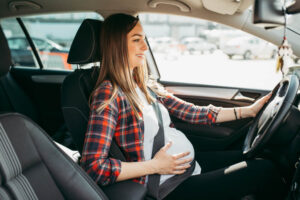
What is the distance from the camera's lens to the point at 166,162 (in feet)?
4.41

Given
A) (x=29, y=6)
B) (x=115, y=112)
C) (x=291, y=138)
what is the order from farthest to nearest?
(x=29, y=6) → (x=291, y=138) → (x=115, y=112)

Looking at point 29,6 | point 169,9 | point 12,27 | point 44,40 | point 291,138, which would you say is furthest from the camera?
point 44,40

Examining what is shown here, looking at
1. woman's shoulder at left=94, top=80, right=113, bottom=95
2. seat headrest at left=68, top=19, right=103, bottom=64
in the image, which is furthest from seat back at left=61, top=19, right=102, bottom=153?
woman's shoulder at left=94, top=80, right=113, bottom=95

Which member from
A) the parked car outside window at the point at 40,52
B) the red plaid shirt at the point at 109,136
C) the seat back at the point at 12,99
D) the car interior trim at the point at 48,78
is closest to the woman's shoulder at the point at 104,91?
the red plaid shirt at the point at 109,136

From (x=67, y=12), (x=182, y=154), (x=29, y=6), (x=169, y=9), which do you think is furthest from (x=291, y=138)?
(x=29, y=6)

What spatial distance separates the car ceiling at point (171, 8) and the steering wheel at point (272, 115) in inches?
15.5

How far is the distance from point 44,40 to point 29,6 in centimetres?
109

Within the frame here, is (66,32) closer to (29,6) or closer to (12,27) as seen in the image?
(12,27)

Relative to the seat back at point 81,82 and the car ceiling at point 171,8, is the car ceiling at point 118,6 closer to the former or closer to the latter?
the car ceiling at point 171,8

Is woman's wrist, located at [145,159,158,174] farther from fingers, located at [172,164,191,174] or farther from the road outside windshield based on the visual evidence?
the road outside windshield

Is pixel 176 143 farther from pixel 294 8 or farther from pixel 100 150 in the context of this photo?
pixel 294 8

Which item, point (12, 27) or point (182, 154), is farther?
point (12, 27)

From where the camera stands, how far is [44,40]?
360 centimetres

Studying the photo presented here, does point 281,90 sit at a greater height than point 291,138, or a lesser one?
greater
